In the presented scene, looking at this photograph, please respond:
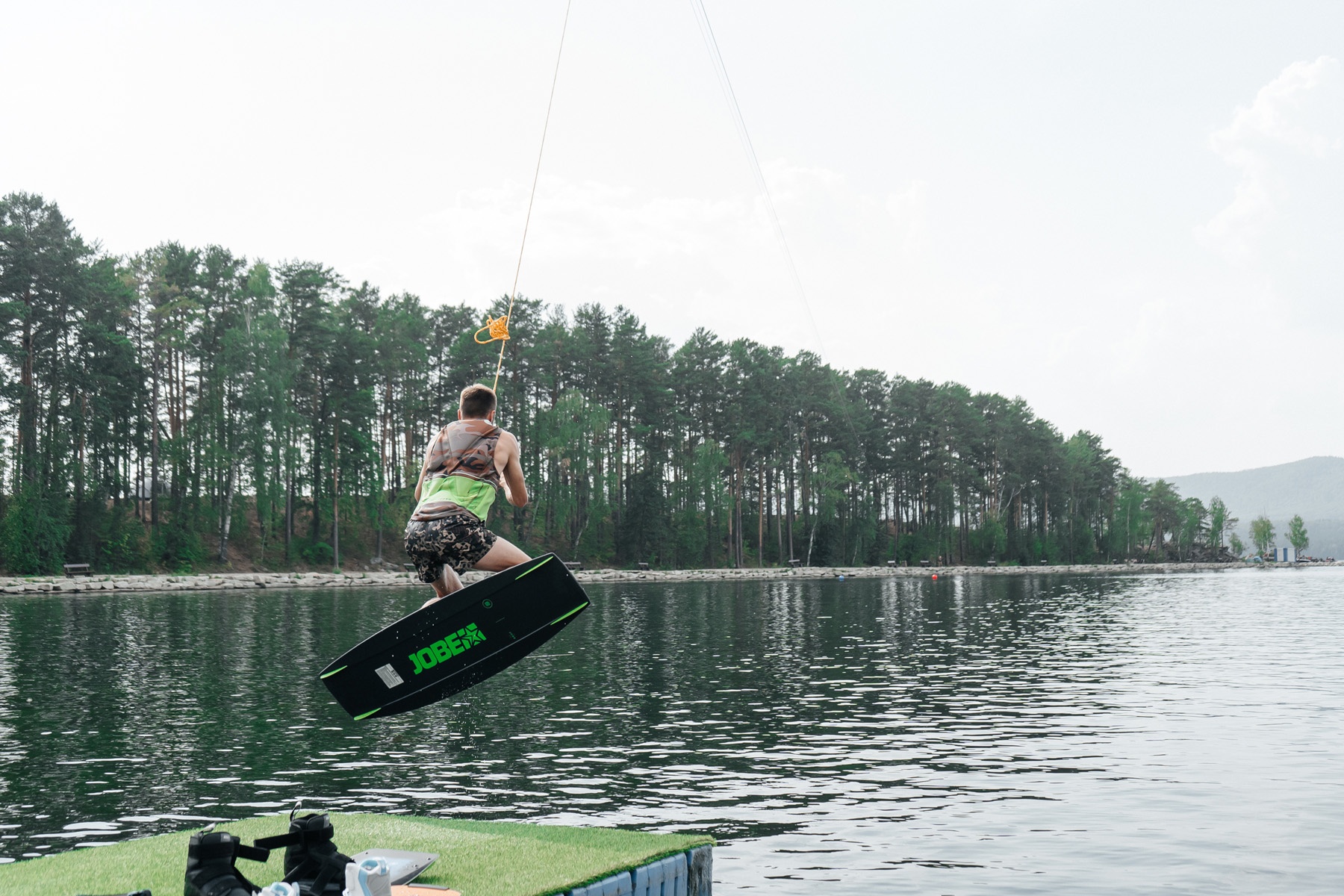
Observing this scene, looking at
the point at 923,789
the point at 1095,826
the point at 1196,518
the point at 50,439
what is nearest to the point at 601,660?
the point at 923,789

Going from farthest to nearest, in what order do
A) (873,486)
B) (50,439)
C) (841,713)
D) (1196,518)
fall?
(1196,518) < (873,486) < (50,439) < (841,713)

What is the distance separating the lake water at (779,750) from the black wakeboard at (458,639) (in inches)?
50.3

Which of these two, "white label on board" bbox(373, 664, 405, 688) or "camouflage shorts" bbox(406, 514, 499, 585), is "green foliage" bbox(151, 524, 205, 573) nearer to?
"white label on board" bbox(373, 664, 405, 688)

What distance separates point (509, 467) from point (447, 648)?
1.71 meters

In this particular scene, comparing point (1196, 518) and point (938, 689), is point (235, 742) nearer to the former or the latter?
point (938, 689)

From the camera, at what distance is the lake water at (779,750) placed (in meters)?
11.3

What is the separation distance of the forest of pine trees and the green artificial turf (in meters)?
45.4

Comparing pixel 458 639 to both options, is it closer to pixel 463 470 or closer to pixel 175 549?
pixel 463 470

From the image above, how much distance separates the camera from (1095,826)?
1226 centimetres

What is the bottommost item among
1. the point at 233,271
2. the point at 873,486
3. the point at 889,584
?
the point at 889,584

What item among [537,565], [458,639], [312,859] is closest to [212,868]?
[312,859]

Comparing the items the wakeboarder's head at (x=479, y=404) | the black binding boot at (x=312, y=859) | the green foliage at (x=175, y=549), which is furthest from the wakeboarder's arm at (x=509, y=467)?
the green foliage at (x=175, y=549)

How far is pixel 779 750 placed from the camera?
639 inches

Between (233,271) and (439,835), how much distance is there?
6957 cm
